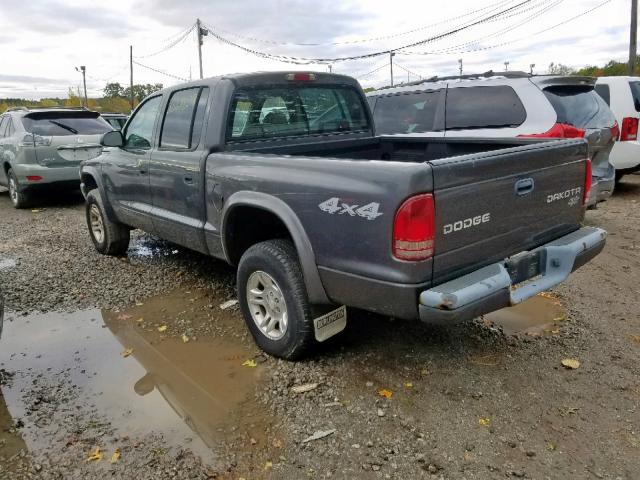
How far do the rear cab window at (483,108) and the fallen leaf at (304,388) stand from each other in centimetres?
409

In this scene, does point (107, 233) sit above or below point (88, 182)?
below

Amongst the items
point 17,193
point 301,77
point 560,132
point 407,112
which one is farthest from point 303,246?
point 17,193

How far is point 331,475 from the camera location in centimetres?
252

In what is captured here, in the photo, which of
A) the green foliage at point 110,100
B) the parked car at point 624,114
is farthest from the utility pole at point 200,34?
the parked car at point 624,114

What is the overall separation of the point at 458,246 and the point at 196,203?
7.19ft

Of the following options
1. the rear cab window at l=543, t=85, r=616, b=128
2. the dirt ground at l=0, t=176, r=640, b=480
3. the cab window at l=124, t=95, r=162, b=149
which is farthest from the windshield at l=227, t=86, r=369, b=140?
the rear cab window at l=543, t=85, r=616, b=128

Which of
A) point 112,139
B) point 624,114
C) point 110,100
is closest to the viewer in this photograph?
point 112,139

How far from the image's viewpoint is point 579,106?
20.6ft

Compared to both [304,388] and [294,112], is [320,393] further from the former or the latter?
[294,112]

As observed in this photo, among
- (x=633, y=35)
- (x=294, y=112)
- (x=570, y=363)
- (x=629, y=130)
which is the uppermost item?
(x=633, y=35)

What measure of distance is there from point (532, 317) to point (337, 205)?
7.31ft

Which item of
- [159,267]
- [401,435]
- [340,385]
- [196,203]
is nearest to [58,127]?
[159,267]

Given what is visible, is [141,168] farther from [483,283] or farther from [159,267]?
[483,283]

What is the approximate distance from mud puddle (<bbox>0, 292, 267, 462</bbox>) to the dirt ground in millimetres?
11
